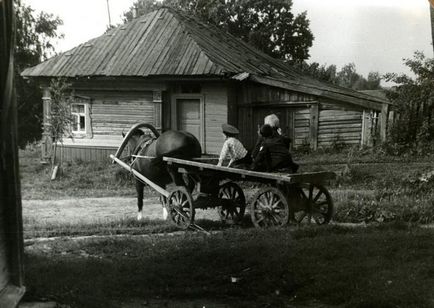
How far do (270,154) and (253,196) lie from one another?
0.68m

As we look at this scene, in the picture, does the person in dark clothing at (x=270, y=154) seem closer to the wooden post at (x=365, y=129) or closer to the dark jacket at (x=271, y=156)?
the dark jacket at (x=271, y=156)

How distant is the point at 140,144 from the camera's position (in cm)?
931

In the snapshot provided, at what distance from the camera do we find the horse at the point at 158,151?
8.48m

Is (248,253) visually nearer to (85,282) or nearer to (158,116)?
(85,282)

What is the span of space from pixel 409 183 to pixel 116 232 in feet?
16.0

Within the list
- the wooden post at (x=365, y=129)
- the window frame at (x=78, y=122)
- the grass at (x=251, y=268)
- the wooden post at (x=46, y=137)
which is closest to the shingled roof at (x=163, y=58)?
the wooden post at (x=365, y=129)

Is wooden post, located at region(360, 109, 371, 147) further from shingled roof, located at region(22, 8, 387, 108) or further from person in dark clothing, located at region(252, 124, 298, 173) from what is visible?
person in dark clothing, located at region(252, 124, 298, 173)

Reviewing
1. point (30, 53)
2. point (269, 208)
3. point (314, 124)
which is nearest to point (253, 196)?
point (269, 208)

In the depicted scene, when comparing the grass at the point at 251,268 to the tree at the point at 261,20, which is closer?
the grass at the point at 251,268

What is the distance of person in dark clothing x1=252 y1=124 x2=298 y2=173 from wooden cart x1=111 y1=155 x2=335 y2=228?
0.24 meters

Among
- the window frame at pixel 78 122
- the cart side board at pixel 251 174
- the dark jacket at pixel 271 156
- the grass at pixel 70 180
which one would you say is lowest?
the grass at pixel 70 180

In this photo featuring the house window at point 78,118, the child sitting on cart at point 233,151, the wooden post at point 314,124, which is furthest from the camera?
the wooden post at point 314,124

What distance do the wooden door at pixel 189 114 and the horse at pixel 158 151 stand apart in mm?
5534

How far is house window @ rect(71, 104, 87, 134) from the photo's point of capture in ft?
35.2
